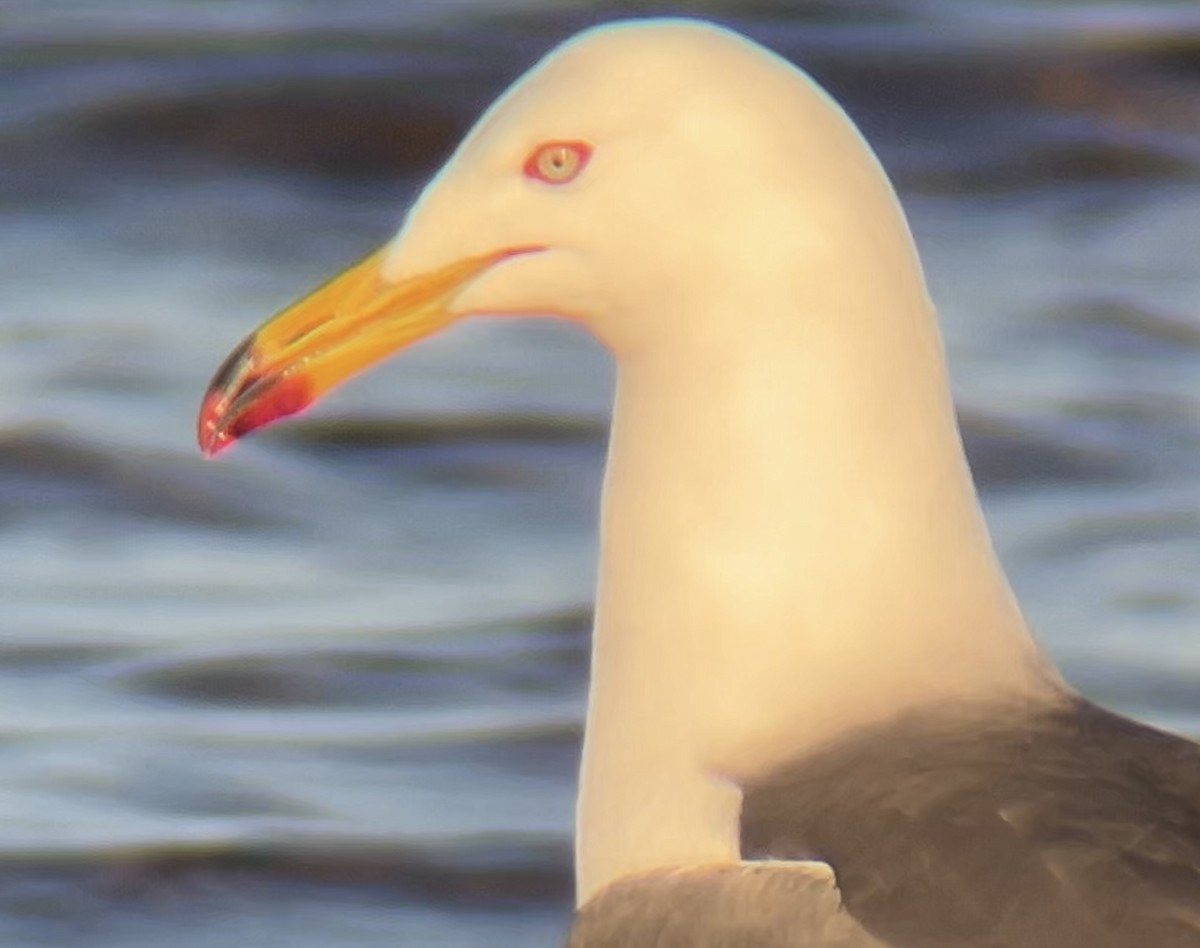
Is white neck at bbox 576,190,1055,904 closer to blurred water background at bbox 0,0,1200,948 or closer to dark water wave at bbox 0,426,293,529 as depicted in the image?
blurred water background at bbox 0,0,1200,948

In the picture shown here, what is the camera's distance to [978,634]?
4.06 m

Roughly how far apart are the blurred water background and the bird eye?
170cm

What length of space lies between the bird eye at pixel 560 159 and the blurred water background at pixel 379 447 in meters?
1.70

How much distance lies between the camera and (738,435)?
161 inches

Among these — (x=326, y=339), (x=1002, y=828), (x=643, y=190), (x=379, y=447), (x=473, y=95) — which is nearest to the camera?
(x=1002, y=828)

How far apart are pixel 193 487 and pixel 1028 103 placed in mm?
2706

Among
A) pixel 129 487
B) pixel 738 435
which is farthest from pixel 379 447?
pixel 738 435

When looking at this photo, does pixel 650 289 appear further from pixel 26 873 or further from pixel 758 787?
pixel 26 873

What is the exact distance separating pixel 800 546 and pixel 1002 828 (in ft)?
1.49

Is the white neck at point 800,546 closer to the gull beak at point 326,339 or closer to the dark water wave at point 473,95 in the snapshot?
the gull beak at point 326,339

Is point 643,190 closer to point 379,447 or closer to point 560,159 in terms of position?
point 560,159

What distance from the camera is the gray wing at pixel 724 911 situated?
Result: 3680 mm

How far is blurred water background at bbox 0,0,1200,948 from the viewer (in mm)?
Result: 5895

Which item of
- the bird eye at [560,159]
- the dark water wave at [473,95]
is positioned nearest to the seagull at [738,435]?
the bird eye at [560,159]
